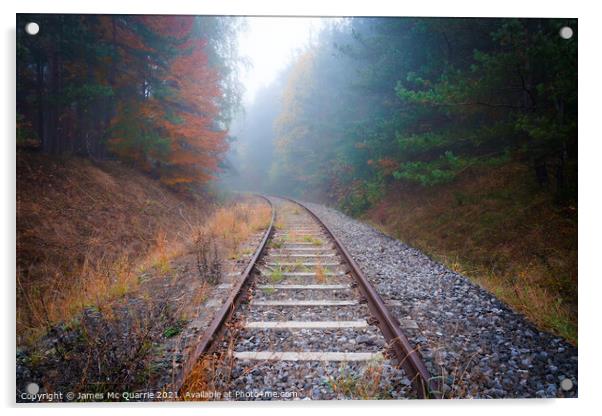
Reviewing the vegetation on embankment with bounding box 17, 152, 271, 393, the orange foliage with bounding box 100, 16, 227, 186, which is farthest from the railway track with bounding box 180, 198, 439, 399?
the orange foliage with bounding box 100, 16, 227, 186

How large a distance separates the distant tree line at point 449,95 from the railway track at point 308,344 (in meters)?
2.70

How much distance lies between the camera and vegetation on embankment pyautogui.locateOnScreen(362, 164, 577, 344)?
317cm

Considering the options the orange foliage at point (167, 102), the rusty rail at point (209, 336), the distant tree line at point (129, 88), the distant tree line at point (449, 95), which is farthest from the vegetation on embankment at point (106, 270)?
the distant tree line at point (449, 95)

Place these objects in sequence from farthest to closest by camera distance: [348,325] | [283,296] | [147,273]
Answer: [147,273], [283,296], [348,325]

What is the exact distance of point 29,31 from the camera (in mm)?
3014

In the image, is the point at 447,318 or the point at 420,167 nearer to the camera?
the point at 447,318

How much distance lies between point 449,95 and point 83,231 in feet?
24.3

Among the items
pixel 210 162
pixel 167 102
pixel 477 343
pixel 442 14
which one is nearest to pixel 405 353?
pixel 477 343

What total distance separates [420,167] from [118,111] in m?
6.69

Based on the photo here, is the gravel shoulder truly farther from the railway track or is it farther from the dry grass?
the dry grass

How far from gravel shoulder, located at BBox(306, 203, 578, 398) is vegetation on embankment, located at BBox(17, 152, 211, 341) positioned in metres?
3.49

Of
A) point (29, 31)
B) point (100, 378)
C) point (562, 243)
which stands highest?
point (29, 31)

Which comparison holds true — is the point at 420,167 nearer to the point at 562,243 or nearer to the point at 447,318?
A: the point at 562,243
